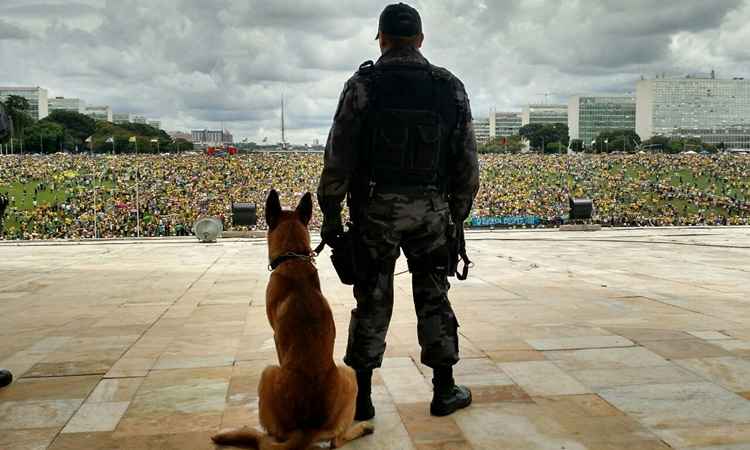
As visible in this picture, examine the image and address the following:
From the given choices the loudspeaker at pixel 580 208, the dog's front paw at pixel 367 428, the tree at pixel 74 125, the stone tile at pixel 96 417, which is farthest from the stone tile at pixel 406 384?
the tree at pixel 74 125

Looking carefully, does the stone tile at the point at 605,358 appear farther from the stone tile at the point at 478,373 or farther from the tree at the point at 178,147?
the tree at the point at 178,147

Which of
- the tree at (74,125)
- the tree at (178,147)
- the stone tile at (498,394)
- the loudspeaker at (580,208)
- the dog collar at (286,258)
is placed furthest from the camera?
the tree at (178,147)

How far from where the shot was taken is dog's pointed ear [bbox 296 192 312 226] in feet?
10.4

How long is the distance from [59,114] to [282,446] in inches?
4972

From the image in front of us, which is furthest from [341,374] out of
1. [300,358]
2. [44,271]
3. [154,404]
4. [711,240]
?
[711,240]

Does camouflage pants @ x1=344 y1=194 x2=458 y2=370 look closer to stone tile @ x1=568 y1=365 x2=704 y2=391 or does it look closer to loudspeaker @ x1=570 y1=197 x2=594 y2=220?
stone tile @ x1=568 y1=365 x2=704 y2=391

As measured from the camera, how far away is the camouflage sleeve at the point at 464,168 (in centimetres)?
369

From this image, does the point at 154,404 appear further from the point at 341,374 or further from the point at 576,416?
the point at 576,416

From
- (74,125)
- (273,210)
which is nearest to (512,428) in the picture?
(273,210)

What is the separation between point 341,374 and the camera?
3.02m

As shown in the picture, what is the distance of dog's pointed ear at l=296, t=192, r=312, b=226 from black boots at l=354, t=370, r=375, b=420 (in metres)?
0.92

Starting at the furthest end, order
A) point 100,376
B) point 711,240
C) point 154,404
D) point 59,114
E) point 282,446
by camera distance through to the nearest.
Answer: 1. point 59,114
2. point 711,240
3. point 100,376
4. point 154,404
5. point 282,446

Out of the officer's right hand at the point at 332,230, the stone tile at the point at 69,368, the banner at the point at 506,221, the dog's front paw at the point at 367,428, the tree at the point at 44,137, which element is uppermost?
the tree at the point at 44,137

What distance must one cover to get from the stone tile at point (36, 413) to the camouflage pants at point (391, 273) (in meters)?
1.60
